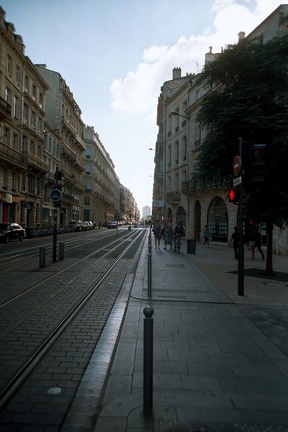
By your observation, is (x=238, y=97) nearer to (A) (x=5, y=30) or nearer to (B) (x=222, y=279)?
(B) (x=222, y=279)

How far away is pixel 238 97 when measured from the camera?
9891 millimetres

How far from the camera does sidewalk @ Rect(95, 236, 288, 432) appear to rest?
8.61ft

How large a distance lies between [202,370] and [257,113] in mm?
8248

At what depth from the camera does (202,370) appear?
350cm

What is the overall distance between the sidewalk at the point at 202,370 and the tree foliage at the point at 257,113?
3.85 metres

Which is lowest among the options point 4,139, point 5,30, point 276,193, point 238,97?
point 276,193

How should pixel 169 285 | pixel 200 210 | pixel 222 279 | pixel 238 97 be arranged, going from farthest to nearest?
pixel 200 210
pixel 238 97
pixel 222 279
pixel 169 285

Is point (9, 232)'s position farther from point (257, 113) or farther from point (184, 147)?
point (257, 113)

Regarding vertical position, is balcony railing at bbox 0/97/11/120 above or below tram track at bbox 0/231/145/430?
above

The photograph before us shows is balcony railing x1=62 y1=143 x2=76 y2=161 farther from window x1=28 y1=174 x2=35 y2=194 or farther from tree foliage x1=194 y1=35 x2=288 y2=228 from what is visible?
tree foliage x1=194 y1=35 x2=288 y2=228

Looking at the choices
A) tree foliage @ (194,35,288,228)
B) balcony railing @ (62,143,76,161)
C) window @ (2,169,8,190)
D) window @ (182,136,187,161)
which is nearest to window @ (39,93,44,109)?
balcony railing @ (62,143,76,161)

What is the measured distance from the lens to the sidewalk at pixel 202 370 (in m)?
2.62

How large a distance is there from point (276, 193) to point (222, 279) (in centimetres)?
311

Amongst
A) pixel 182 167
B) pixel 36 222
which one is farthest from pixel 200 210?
pixel 36 222
